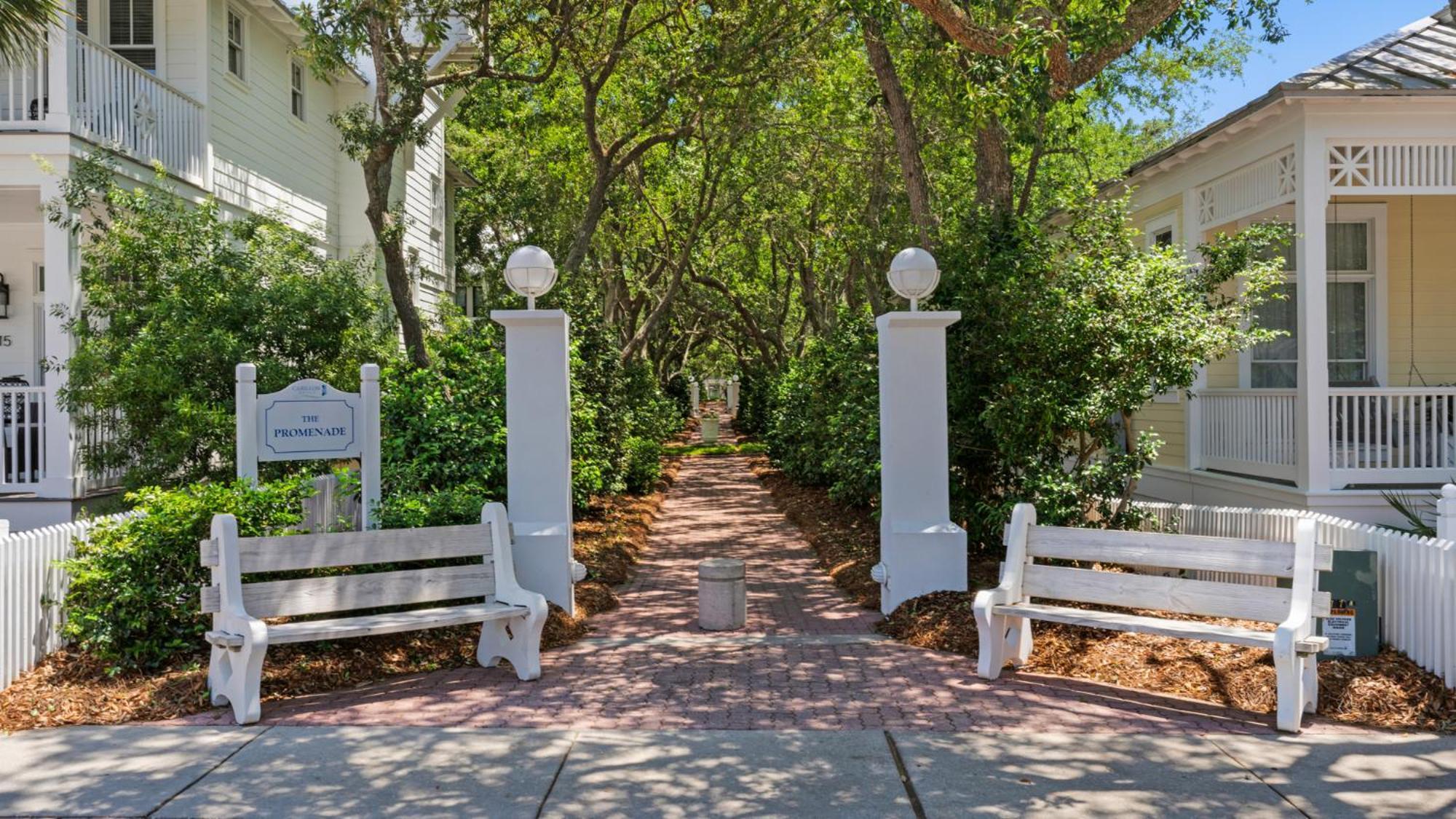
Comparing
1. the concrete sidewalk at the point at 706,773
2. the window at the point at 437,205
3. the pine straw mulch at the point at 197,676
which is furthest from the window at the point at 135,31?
the concrete sidewalk at the point at 706,773

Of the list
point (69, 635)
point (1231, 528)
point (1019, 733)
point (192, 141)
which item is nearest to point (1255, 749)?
point (1019, 733)

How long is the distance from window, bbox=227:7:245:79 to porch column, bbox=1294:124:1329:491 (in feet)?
45.5

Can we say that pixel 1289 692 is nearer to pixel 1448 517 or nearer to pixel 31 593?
pixel 1448 517

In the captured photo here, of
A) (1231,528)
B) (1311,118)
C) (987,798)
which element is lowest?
(987,798)

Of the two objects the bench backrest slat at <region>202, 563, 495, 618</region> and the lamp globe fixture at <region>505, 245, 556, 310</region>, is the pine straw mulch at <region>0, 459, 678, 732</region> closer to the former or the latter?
the bench backrest slat at <region>202, 563, 495, 618</region>

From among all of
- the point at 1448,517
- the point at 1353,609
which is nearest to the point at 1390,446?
the point at 1448,517

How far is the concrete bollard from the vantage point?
29.4 ft

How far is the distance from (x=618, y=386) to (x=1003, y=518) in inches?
354

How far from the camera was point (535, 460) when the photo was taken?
912 centimetres

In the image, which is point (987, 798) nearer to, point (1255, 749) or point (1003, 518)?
Result: point (1255, 749)

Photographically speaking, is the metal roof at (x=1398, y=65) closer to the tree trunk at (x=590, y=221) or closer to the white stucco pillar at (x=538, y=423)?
the white stucco pillar at (x=538, y=423)

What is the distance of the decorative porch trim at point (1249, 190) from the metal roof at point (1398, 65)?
2.54 ft

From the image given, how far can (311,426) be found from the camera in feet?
28.4

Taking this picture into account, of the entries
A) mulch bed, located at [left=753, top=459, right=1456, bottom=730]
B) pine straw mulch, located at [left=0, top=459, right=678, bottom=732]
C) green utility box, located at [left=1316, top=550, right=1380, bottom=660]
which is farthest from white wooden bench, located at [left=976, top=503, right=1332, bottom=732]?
pine straw mulch, located at [left=0, top=459, right=678, bottom=732]
